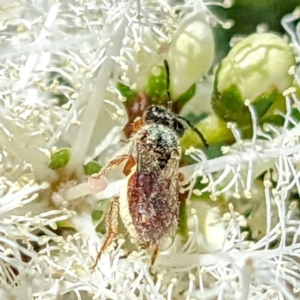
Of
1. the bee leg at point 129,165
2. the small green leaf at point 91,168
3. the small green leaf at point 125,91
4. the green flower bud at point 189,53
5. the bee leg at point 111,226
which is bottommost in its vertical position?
the bee leg at point 111,226

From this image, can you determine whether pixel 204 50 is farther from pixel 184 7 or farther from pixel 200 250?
pixel 200 250

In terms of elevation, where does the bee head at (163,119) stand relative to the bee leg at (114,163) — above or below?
above

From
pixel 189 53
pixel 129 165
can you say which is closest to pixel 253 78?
pixel 189 53

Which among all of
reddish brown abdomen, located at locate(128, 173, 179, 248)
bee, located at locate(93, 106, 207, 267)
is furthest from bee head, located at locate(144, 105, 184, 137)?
reddish brown abdomen, located at locate(128, 173, 179, 248)

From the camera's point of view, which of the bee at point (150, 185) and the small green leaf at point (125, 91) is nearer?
the bee at point (150, 185)

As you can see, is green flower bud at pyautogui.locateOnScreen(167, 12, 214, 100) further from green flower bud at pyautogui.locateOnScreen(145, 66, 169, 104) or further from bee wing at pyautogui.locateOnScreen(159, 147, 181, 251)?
bee wing at pyautogui.locateOnScreen(159, 147, 181, 251)

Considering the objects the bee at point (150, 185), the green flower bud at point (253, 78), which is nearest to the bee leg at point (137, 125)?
the bee at point (150, 185)

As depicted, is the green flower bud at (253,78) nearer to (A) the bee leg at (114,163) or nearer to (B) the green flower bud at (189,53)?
(B) the green flower bud at (189,53)
